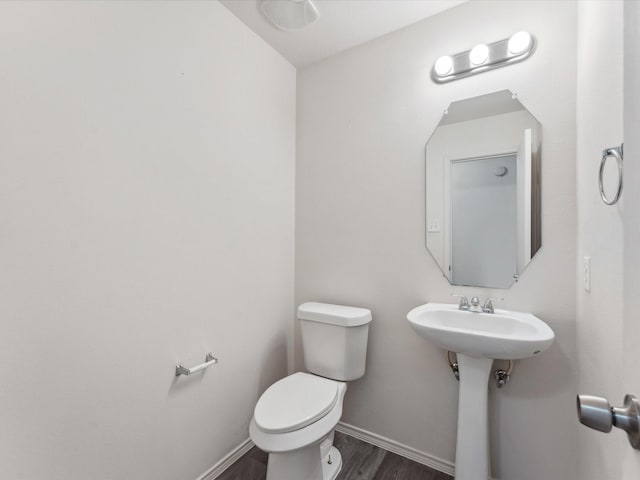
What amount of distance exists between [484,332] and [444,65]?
133cm

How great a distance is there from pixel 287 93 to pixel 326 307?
1441 millimetres

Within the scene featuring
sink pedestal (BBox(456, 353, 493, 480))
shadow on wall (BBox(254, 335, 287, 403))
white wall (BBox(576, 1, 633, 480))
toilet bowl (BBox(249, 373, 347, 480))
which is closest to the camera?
white wall (BBox(576, 1, 633, 480))

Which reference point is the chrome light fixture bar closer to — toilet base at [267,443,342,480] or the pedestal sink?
the pedestal sink

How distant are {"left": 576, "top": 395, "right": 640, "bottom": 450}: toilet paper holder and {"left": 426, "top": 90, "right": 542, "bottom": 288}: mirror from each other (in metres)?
1.11

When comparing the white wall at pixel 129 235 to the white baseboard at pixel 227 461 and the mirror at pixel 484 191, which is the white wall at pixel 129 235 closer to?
the white baseboard at pixel 227 461

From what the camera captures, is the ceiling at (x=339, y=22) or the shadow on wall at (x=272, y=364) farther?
the shadow on wall at (x=272, y=364)

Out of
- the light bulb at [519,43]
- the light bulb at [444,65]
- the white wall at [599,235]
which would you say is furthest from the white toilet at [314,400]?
the light bulb at [519,43]

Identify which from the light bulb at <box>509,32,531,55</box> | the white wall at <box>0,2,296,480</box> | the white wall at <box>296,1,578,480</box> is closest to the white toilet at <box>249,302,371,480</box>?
the white wall at <box>296,1,578,480</box>

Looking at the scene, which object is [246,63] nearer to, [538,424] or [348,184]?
[348,184]

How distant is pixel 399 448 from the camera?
5.47ft

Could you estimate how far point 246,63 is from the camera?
5.52ft

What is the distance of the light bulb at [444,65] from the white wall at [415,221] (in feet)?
0.20

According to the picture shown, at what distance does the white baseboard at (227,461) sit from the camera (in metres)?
1.47

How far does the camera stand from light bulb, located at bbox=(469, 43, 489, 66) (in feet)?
4.71
